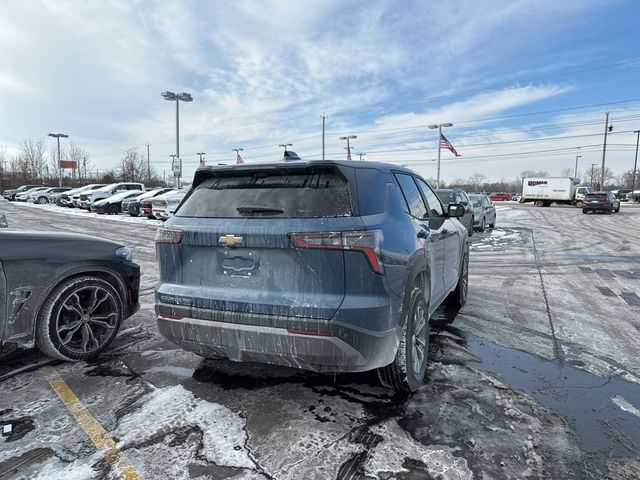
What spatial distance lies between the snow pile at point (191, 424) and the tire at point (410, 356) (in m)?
1.11

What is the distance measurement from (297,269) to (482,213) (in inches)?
625

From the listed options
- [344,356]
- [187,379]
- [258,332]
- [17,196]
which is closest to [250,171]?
[258,332]

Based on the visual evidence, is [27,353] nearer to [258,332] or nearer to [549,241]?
[258,332]

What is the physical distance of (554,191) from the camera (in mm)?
44469

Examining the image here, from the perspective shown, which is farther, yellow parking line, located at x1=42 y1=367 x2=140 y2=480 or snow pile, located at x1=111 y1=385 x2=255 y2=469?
snow pile, located at x1=111 y1=385 x2=255 y2=469

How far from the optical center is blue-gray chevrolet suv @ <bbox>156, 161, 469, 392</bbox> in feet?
8.91

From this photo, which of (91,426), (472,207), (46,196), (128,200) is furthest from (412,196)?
(46,196)

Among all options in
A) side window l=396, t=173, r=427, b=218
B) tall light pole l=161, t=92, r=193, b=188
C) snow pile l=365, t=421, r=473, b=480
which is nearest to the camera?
snow pile l=365, t=421, r=473, b=480

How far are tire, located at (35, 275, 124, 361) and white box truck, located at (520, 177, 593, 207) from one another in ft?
158

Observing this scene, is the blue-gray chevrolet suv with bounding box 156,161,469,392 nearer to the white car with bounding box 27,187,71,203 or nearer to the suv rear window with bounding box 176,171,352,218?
the suv rear window with bounding box 176,171,352,218

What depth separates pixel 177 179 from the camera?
28.9 meters

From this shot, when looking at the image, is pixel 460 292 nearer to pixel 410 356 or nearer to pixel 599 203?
pixel 410 356

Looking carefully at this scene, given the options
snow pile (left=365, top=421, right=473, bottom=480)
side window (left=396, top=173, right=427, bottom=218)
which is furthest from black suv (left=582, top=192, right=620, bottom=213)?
snow pile (left=365, top=421, right=473, bottom=480)

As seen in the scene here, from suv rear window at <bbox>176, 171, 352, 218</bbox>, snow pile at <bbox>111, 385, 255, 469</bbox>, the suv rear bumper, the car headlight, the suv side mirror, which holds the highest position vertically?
suv rear window at <bbox>176, 171, 352, 218</bbox>
